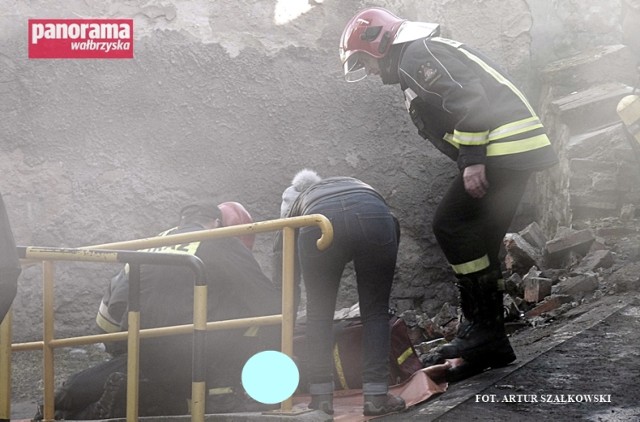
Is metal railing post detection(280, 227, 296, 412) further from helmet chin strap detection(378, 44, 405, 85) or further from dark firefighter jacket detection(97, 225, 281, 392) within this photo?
helmet chin strap detection(378, 44, 405, 85)

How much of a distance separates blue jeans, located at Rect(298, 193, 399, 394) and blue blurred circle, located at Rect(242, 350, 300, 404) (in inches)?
4.2

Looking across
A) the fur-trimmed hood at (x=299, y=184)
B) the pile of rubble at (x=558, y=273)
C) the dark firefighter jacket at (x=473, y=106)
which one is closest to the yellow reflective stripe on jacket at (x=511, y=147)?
the dark firefighter jacket at (x=473, y=106)

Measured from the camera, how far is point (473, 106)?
A: 3.43 metres

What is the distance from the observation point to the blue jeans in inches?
128

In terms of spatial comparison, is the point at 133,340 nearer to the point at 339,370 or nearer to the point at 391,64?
the point at 339,370

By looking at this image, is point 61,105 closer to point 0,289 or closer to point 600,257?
point 600,257

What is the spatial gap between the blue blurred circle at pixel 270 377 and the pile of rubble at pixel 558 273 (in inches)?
56.1

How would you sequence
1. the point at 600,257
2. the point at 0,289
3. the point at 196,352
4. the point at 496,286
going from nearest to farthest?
the point at 0,289 → the point at 196,352 → the point at 496,286 → the point at 600,257

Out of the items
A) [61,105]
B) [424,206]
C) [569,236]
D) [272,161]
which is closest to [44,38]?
[61,105]

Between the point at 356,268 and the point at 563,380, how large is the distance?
2.87 feet

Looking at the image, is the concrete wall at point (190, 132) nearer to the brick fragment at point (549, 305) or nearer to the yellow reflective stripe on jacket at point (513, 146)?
the brick fragment at point (549, 305)

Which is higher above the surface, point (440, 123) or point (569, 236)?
point (440, 123)

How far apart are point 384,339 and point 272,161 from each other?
3.23m

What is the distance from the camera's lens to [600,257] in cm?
519
